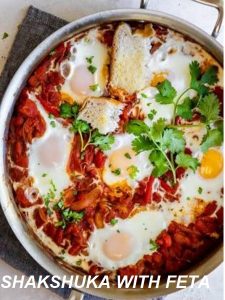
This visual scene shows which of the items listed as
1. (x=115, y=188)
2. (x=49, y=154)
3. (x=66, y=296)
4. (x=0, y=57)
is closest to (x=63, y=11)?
(x=0, y=57)

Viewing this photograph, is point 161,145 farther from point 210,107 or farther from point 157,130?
point 210,107

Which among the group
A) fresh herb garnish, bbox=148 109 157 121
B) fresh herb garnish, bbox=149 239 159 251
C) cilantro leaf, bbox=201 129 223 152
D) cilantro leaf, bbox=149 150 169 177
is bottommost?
fresh herb garnish, bbox=149 239 159 251

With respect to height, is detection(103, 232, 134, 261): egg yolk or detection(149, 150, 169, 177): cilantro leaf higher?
detection(149, 150, 169, 177): cilantro leaf

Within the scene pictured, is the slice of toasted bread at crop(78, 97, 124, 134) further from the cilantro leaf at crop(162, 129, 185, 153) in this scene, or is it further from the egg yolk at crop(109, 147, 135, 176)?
the cilantro leaf at crop(162, 129, 185, 153)

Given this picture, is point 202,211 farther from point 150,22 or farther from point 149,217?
point 150,22

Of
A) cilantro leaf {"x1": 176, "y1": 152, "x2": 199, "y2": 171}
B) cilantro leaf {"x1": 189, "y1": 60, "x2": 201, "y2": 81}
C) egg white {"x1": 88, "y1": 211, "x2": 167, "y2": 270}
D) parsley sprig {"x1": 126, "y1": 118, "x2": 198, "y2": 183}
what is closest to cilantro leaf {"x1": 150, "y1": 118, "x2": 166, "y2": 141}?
parsley sprig {"x1": 126, "y1": 118, "x2": 198, "y2": 183}

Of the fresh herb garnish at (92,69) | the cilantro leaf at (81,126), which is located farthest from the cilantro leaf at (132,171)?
the fresh herb garnish at (92,69)
